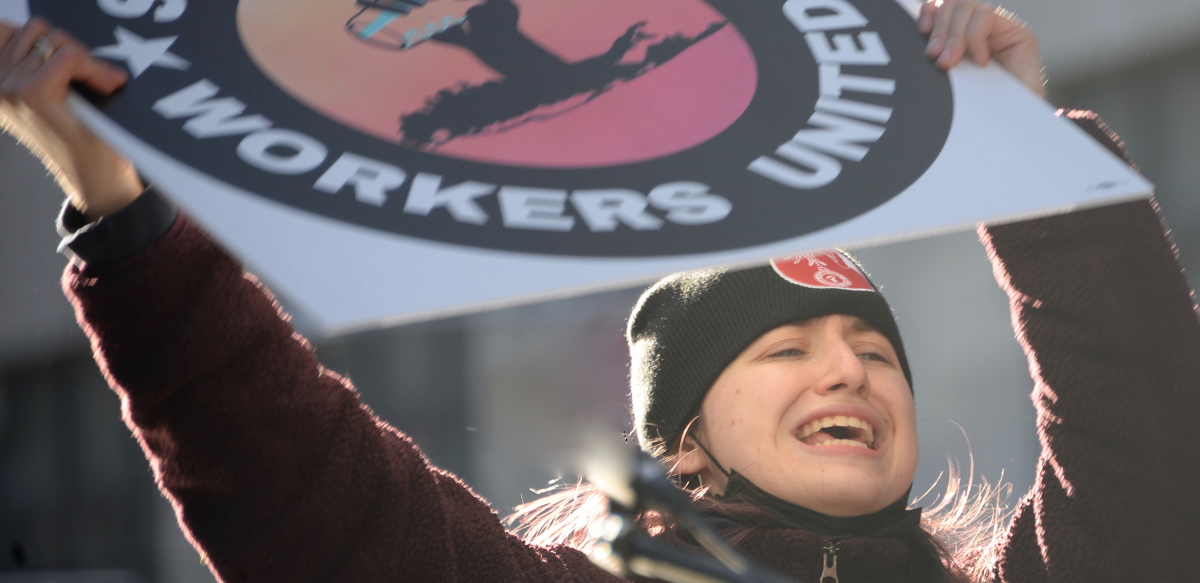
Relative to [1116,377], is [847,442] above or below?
below

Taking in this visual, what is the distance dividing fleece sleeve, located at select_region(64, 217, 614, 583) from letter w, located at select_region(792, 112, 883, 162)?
51 centimetres

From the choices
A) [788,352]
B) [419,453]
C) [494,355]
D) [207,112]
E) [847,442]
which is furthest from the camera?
[494,355]

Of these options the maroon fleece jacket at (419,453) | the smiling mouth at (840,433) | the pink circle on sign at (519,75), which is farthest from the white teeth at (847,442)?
the pink circle on sign at (519,75)

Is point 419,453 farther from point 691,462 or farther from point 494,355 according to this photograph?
point 494,355

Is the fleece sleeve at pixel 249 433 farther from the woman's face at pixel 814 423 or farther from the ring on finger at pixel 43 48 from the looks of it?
the woman's face at pixel 814 423

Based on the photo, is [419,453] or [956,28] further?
[419,453]

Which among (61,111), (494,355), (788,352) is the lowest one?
(494,355)

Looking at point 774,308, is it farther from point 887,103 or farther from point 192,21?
point 192,21

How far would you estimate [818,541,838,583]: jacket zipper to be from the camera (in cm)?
121

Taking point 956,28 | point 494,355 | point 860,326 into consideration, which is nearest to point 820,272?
point 860,326

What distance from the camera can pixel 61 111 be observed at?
2.59ft

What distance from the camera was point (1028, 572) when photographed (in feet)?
4.28

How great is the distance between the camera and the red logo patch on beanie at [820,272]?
4.50 feet

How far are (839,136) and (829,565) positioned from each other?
593mm
